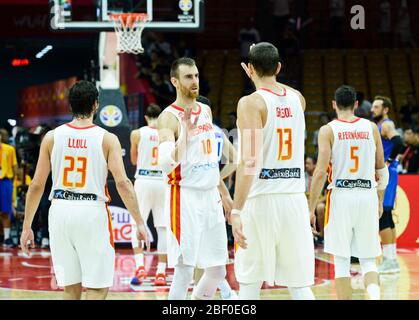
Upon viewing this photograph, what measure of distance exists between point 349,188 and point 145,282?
11.8 ft

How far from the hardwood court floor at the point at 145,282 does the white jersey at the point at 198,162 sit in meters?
2.53

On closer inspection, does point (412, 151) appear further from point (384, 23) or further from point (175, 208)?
point (384, 23)

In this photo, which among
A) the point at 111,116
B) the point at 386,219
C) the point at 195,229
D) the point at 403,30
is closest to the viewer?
the point at 195,229

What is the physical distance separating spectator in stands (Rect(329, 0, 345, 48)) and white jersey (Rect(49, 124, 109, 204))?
1893 centimetres

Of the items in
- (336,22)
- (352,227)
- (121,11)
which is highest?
(336,22)

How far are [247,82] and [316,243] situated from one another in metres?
8.39

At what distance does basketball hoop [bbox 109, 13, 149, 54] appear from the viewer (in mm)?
14094

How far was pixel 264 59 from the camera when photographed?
6.57 m

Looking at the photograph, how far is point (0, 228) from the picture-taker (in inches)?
713

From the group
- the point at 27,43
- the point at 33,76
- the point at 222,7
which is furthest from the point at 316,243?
the point at 33,76

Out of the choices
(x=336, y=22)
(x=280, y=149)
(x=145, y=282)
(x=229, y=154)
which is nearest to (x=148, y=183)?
(x=145, y=282)

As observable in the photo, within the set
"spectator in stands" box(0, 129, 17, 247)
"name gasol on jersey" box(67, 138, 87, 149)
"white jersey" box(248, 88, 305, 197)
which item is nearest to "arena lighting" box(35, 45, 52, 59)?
"spectator in stands" box(0, 129, 17, 247)

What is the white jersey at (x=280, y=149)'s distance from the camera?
653 cm

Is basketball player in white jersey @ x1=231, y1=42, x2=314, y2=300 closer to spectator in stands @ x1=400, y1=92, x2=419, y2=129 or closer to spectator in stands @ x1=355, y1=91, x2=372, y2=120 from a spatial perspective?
spectator in stands @ x1=355, y1=91, x2=372, y2=120
